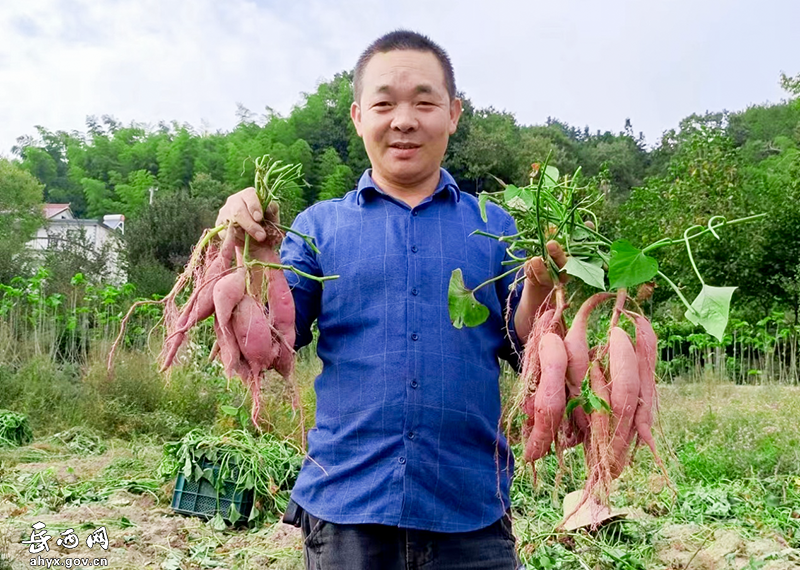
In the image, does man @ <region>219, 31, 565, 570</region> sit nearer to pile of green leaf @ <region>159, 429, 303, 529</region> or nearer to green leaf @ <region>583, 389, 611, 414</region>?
green leaf @ <region>583, 389, 611, 414</region>

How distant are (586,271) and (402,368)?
351 millimetres

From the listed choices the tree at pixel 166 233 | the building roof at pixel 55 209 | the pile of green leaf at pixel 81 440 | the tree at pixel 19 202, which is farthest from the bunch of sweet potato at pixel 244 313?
the building roof at pixel 55 209

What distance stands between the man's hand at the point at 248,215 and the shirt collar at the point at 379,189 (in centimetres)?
20

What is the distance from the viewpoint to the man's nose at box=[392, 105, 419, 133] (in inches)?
50.8

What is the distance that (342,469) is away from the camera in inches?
50.5

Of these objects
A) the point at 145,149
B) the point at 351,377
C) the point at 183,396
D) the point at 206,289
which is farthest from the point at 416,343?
the point at 145,149

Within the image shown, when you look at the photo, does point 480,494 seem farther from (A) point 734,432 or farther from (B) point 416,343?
(A) point 734,432

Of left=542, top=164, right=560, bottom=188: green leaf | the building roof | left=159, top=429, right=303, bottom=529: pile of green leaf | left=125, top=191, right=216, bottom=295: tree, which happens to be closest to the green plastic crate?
left=159, top=429, right=303, bottom=529: pile of green leaf

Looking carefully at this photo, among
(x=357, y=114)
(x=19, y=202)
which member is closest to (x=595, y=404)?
(x=357, y=114)

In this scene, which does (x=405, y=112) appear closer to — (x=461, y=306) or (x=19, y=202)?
(x=461, y=306)

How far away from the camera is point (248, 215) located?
1252 millimetres

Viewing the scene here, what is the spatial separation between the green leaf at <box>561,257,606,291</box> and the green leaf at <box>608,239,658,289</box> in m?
0.03

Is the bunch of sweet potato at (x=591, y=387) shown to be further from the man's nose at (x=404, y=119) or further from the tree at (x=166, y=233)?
the tree at (x=166, y=233)

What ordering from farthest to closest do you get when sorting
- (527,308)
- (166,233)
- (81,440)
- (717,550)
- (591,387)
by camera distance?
(166,233) → (81,440) → (717,550) → (527,308) → (591,387)
